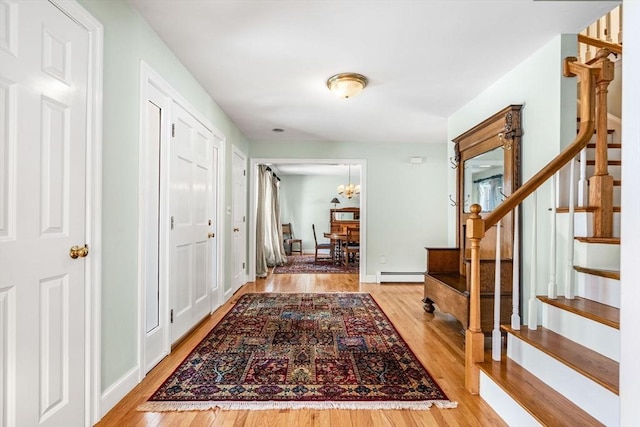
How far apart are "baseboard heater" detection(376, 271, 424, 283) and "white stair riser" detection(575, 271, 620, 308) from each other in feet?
10.7

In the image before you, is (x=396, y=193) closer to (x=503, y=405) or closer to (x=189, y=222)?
(x=189, y=222)

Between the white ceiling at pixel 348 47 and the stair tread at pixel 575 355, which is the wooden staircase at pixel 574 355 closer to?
the stair tread at pixel 575 355

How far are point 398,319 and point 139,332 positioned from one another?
7.55 feet

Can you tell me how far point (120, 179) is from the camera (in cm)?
183

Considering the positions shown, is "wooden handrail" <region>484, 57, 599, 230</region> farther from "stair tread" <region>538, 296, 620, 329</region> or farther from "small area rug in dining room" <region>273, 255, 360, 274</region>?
"small area rug in dining room" <region>273, 255, 360, 274</region>

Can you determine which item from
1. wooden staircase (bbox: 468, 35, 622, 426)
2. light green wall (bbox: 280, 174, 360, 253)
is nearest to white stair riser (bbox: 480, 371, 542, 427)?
wooden staircase (bbox: 468, 35, 622, 426)

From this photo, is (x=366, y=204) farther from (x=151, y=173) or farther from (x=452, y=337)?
(x=151, y=173)

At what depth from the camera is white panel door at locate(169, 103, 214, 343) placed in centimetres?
257

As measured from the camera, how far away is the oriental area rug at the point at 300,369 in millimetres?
1802

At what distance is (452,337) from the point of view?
9.23ft

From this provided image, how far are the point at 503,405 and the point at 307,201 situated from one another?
818 centimetres

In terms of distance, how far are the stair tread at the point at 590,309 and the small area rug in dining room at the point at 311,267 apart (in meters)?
4.37

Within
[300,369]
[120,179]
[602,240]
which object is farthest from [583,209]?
[120,179]

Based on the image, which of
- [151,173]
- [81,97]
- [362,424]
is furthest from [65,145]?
[362,424]
